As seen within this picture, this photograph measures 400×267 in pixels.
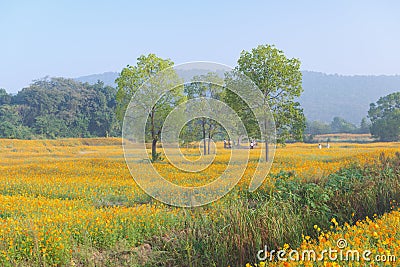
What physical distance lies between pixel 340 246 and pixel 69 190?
33.8ft

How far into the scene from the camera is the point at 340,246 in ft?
16.0

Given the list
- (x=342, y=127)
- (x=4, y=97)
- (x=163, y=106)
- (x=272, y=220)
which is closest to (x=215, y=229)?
(x=272, y=220)

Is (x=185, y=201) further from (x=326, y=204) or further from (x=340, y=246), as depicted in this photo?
(x=340, y=246)

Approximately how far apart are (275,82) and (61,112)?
5386cm

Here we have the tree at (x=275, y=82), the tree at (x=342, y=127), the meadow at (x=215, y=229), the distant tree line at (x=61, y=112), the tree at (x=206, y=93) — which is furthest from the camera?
the tree at (x=342, y=127)

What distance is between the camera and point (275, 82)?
21656 mm

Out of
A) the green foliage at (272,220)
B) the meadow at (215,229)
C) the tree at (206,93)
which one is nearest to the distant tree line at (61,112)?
the tree at (206,93)

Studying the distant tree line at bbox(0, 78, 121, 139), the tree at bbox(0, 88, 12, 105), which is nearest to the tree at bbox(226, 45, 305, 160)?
the distant tree line at bbox(0, 78, 121, 139)

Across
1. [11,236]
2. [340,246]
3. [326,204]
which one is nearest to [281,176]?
[326,204]

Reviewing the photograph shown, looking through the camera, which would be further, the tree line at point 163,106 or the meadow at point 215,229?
the tree line at point 163,106

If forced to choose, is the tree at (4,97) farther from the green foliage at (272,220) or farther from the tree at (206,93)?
the green foliage at (272,220)

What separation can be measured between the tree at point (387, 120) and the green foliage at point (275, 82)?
32714 millimetres

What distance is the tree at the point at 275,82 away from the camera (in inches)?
858

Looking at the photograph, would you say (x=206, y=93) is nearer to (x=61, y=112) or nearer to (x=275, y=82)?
(x=275, y=82)
